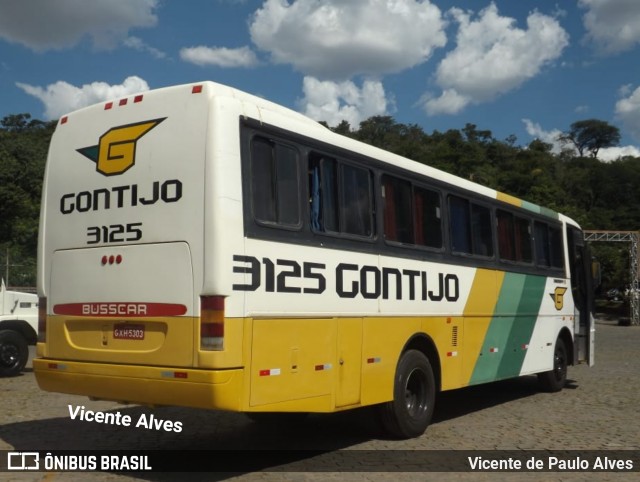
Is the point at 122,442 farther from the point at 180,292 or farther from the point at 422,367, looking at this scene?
the point at 422,367

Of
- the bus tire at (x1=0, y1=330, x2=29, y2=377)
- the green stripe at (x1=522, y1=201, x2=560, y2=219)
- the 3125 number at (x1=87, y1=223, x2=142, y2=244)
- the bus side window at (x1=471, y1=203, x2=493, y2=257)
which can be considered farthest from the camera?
the bus tire at (x1=0, y1=330, x2=29, y2=377)

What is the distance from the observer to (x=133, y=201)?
6438mm

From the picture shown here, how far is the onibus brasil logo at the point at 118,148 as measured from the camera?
258 inches

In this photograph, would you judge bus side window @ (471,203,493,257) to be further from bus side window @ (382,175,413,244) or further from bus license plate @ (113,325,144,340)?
bus license plate @ (113,325,144,340)

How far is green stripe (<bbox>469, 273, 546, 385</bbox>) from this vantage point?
397 inches

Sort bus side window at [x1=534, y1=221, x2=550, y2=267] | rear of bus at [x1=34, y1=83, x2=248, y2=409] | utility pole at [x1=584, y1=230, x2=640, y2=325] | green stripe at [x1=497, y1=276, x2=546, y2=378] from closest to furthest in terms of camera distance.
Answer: rear of bus at [x1=34, y1=83, x2=248, y2=409] → green stripe at [x1=497, y1=276, x2=546, y2=378] → bus side window at [x1=534, y1=221, x2=550, y2=267] → utility pole at [x1=584, y1=230, x2=640, y2=325]

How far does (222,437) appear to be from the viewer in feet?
27.0

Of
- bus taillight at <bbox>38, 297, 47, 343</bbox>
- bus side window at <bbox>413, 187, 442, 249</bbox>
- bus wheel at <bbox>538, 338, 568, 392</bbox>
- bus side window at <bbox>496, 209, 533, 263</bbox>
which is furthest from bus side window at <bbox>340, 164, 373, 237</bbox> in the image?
bus wheel at <bbox>538, 338, 568, 392</bbox>

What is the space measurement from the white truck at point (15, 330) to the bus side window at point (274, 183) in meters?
8.36

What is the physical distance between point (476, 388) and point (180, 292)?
8.53 m

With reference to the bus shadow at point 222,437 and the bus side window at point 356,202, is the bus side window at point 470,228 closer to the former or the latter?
the bus side window at point 356,202

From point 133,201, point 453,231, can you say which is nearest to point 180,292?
point 133,201

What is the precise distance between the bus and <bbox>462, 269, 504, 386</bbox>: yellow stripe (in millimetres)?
899

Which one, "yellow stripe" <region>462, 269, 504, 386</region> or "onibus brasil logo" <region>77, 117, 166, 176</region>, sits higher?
"onibus brasil logo" <region>77, 117, 166, 176</region>
